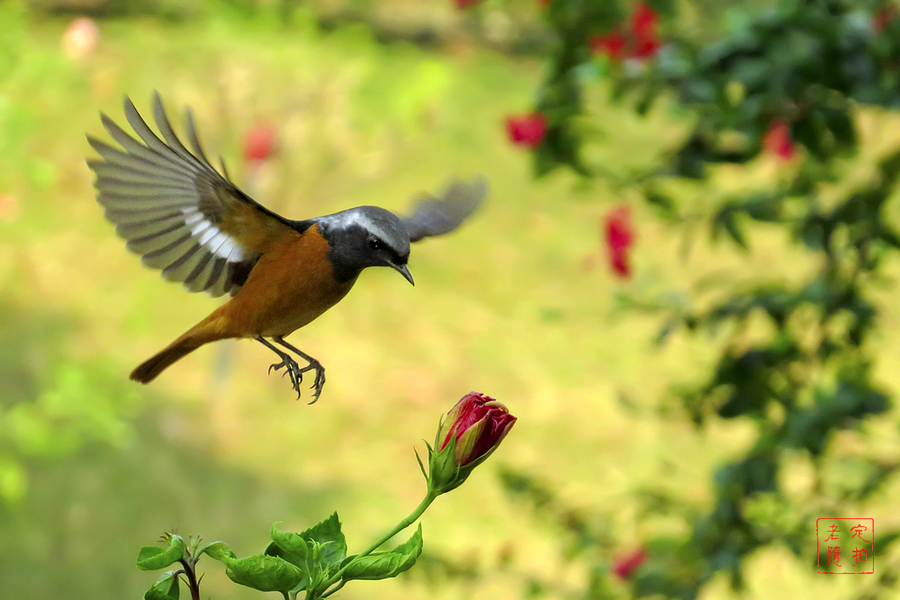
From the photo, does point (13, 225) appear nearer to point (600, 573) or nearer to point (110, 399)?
point (110, 399)

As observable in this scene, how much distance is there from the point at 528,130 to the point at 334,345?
1.95m

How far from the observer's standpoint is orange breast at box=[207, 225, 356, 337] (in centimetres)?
48

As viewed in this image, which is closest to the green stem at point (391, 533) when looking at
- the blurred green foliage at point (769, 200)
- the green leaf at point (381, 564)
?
the green leaf at point (381, 564)

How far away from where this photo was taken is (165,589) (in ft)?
1.27

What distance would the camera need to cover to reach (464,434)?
40cm

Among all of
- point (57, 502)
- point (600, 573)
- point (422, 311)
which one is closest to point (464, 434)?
point (600, 573)

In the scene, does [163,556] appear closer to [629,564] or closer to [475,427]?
[475,427]

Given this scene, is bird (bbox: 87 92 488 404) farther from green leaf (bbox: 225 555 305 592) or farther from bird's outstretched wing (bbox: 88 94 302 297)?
green leaf (bbox: 225 555 305 592)

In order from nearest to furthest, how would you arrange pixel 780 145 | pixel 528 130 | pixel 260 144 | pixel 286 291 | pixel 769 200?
pixel 286 291 → pixel 769 200 → pixel 528 130 → pixel 780 145 → pixel 260 144

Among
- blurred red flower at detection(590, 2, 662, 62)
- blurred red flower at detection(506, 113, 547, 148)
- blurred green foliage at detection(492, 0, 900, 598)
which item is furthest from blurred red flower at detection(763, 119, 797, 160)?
blurred red flower at detection(506, 113, 547, 148)

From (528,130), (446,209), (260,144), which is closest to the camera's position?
(446,209)

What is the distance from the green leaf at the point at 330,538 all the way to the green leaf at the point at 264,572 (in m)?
0.03

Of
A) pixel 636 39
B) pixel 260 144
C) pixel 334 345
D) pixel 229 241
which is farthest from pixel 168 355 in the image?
pixel 334 345

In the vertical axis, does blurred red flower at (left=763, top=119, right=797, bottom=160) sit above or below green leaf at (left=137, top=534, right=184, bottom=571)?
above
